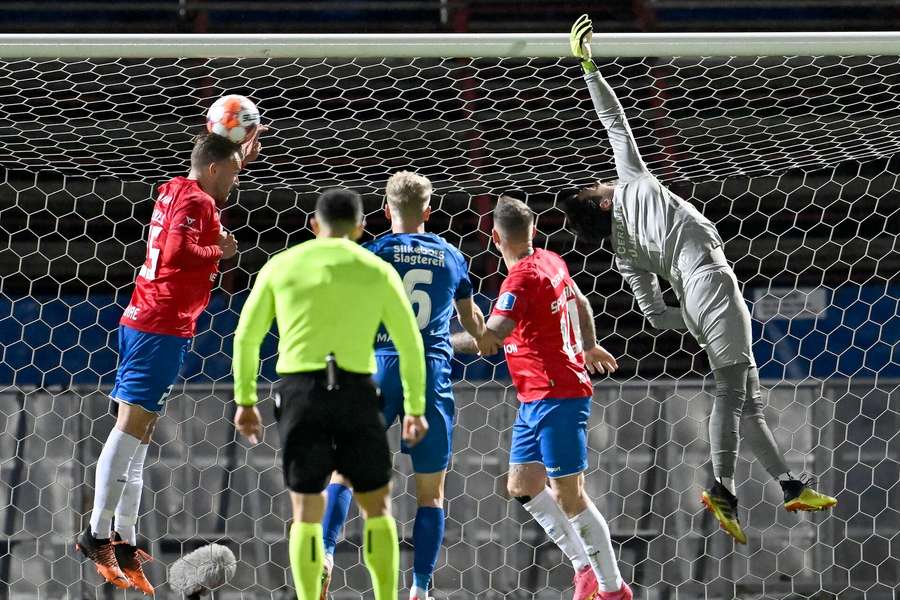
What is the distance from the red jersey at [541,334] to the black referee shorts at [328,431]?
1.32 metres

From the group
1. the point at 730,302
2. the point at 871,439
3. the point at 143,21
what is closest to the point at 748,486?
the point at 871,439

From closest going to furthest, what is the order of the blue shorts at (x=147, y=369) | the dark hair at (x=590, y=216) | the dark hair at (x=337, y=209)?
the dark hair at (x=337, y=209), the blue shorts at (x=147, y=369), the dark hair at (x=590, y=216)

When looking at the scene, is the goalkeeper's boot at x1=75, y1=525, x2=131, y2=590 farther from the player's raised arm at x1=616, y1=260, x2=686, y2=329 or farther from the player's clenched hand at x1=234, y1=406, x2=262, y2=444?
the player's raised arm at x1=616, y1=260, x2=686, y2=329

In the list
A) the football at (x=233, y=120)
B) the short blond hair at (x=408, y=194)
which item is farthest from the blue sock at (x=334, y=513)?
the football at (x=233, y=120)

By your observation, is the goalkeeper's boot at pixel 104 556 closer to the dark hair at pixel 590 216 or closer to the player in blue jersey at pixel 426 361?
the player in blue jersey at pixel 426 361

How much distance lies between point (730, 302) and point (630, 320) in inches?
180

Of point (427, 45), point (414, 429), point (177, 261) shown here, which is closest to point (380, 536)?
point (414, 429)

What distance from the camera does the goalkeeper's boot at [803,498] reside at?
5.00 metres

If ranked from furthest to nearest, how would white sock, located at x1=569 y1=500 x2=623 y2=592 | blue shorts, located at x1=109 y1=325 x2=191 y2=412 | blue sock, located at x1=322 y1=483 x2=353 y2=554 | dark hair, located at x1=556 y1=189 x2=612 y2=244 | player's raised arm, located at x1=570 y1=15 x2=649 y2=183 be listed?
dark hair, located at x1=556 y1=189 x2=612 y2=244
player's raised arm, located at x1=570 y1=15 x2=649 y2=183
white sock, located at x1=569 y1=500 x2=623 y2=592
blue shorts, located at x1=109 y1=325 x2=191 y2=412
blue sock, located at x1=322 y1=483 x2=353 y2=554

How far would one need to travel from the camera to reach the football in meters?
5.39

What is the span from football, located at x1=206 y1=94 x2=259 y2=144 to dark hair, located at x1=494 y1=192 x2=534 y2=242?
122cm

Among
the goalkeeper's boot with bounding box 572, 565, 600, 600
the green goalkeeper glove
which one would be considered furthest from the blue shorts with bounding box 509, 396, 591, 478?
the green goalkeeper glove

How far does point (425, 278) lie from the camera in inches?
192

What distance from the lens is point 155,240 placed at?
516cm
